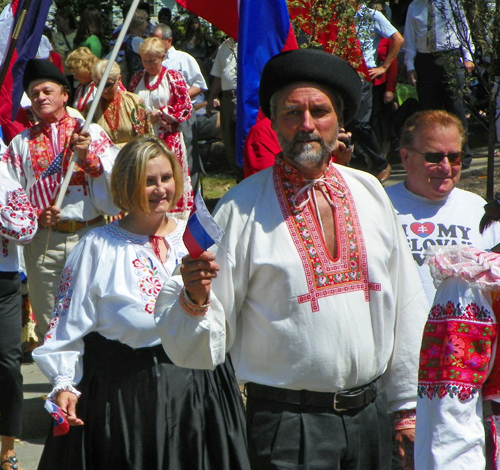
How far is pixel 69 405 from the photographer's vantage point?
135 inches

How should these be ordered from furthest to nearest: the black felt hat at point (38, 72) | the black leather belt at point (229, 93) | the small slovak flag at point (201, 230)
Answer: the black leather belt at point (229, 93)
the black felt hat at point (38, 72)
the small slovak flag at point (201, 230)

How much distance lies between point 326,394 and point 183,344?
1.75ft

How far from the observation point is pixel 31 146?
17.5ft

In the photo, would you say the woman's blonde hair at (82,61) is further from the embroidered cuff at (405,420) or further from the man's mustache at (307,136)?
the embroidered cuff at (405,420)

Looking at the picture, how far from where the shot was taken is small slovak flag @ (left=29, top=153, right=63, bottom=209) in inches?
210

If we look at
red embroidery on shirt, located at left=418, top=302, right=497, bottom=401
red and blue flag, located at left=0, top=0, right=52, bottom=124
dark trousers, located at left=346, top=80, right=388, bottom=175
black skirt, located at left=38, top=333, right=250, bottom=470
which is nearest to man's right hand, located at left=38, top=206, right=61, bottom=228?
red and blue flag, located at left=0, top=0, right=52, bottom=124

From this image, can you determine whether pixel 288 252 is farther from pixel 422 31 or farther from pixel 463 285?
pixel 422 31

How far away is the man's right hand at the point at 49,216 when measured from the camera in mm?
5102

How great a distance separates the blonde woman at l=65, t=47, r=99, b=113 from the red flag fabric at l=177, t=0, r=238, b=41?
307cm

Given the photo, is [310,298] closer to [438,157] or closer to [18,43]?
[438,157]

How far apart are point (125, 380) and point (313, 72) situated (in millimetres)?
1562

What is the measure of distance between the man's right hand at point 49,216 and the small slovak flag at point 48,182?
0.22 m

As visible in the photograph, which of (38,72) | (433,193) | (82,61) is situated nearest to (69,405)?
(433,193)

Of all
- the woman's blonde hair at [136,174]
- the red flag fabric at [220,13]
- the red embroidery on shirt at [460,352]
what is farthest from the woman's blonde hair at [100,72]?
the red embroidery on shirt at [460,352]
